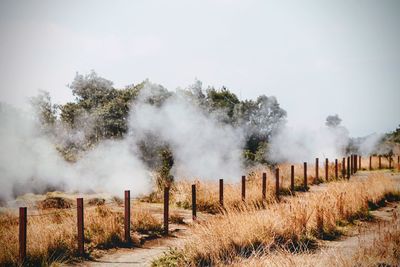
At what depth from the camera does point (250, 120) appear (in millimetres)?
30672

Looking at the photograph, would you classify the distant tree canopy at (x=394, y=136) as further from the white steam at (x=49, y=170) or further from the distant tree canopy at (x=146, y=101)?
the white steam at (x=49, y=170)

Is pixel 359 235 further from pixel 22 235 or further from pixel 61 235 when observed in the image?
pixel 22 235

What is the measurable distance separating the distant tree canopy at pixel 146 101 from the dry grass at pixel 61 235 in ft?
33.0

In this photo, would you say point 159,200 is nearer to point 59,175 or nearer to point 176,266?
point 59,175

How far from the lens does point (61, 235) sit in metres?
7.11

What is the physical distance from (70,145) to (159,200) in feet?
47.5

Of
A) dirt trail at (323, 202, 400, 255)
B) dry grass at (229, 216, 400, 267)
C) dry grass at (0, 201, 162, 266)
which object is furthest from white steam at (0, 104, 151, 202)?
dry grass at (229, 216, 400, 267)

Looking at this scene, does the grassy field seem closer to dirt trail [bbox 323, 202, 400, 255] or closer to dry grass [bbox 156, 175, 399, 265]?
dry grass [bbox 156, 175, 399, 265]

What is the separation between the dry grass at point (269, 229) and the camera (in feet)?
20.8

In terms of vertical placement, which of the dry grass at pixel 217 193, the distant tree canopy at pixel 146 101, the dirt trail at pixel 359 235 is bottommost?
the dirt trail at pixel 359 235

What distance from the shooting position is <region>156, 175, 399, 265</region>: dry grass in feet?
20.8

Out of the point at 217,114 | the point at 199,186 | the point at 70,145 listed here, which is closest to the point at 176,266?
the point at 199,186

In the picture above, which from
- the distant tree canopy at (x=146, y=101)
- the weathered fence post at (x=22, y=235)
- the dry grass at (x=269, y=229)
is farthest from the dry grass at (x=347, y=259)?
the distant tree canopy at (x=146, y=101)

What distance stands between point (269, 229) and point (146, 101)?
1698 centimetres
